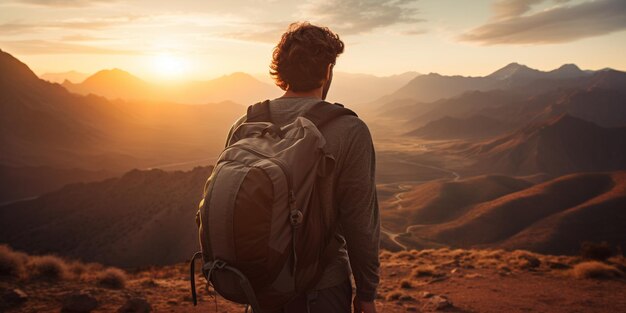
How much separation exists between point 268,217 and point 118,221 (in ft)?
141

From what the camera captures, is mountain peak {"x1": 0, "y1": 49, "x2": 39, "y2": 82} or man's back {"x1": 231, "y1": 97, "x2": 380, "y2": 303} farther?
mountain peak {"x1": 0, "y1": 49, "x2": 39, "y2": 82}

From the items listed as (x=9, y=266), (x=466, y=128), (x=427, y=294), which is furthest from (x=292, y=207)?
(x=466, y=128)

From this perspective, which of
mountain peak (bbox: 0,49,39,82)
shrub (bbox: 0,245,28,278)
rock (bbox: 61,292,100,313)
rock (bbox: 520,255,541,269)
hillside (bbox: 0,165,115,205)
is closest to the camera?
rock (bbox: 61,292,100,313)

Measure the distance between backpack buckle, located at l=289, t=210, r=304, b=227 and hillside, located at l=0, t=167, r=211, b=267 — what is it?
33967 mm

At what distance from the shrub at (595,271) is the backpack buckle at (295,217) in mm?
10596

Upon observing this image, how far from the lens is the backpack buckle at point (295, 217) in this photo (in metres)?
1.74

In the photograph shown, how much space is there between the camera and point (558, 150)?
4697 inches

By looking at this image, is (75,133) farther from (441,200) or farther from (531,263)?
(531,263)

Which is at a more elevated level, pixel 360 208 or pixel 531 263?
pixel 360 208

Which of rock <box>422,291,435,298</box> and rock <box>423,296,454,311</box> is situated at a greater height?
rock <box>423,296,454,311</box>

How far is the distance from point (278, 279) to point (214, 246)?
324 millimetres

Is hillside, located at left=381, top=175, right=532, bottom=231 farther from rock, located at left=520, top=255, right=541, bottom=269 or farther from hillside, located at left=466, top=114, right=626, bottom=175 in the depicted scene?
rock, located at left=520, top=255, right=541, bottom=269

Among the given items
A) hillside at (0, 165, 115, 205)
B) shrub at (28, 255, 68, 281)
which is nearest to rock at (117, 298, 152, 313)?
shrub at (28, 255, 68, 281)

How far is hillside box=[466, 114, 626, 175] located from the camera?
376 ft
